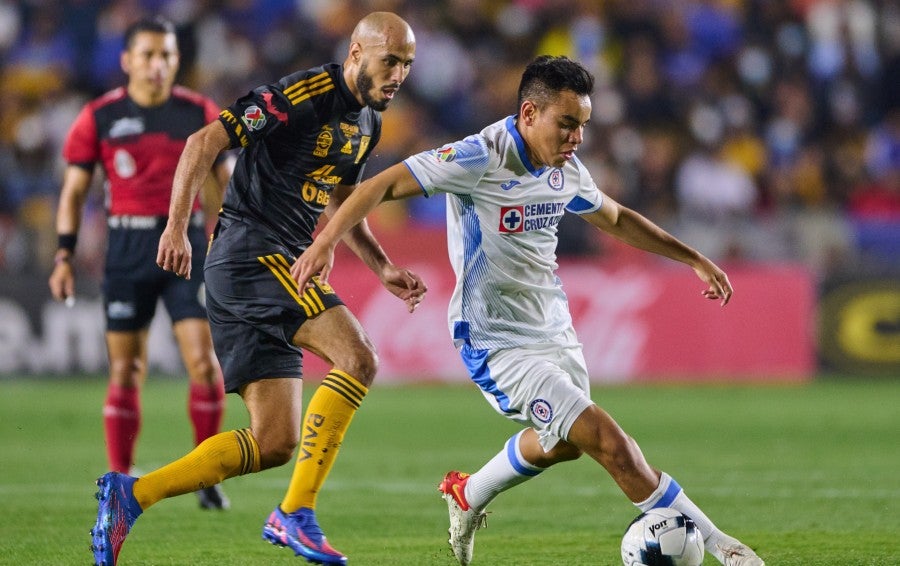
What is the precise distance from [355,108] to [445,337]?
9237 mm

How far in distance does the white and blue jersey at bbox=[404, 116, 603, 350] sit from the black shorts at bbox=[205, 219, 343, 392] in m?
0.57

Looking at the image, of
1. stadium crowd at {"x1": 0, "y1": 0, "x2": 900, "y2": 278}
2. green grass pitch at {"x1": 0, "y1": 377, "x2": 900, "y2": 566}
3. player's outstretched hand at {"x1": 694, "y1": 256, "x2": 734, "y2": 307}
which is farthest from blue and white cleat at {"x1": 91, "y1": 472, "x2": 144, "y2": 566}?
stadium crowd at {"x1": 0, "y1": 0, "x2": 900, "y2": 278}

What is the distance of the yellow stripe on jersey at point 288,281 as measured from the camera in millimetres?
5660

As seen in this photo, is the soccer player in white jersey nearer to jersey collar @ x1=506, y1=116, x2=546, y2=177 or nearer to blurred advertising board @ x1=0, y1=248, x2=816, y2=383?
jersey collar @ x1=506, y1=116, x2=546, y2=177

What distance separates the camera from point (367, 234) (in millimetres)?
6207

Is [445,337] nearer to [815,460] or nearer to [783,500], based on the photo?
[815,460]

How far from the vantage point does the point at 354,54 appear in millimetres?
5906

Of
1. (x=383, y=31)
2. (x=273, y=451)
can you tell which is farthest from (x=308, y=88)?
(x=273, y=451)

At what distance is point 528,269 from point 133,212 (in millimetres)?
3026

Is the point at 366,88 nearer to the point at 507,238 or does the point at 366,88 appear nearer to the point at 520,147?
the point at 520,147

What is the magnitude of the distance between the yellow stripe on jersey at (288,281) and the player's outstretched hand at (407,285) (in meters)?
0.36

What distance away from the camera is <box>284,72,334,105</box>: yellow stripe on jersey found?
5844mm

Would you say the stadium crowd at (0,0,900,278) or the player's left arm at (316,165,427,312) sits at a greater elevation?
the stadium crowd at (0,0,900,278)

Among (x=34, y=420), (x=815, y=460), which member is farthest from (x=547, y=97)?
(x=34, y=420)
